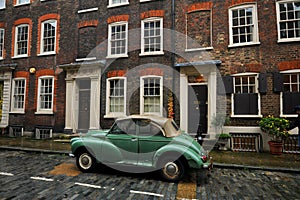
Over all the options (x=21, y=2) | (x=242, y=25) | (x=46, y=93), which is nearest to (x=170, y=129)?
(x=242, y=25)

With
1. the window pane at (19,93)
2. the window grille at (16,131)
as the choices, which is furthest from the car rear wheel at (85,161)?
the window pane at (19,93)

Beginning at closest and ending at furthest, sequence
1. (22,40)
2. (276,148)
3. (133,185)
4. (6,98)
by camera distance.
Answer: (133,185), (276,148), (6,98), (22,40)

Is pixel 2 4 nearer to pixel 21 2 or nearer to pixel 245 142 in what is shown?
pixel 21 2

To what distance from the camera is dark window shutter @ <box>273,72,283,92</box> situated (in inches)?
340

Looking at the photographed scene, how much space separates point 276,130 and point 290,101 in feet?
5.79

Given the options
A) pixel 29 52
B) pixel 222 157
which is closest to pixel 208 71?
pixel 222 157

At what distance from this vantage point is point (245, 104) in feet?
29.9

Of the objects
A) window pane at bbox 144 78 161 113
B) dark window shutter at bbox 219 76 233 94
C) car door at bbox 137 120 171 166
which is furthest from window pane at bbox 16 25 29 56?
dark window shutter at bbox 219 76 233 94

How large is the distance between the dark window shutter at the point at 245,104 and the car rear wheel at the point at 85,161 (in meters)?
6.94

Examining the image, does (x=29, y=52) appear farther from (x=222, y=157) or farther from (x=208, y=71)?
(x=222, y=157)

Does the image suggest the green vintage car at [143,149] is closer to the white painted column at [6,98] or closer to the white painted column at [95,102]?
the white painted column at [95,102]

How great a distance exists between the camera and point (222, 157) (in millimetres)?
7344

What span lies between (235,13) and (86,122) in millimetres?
10118

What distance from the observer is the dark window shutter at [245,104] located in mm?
9008
